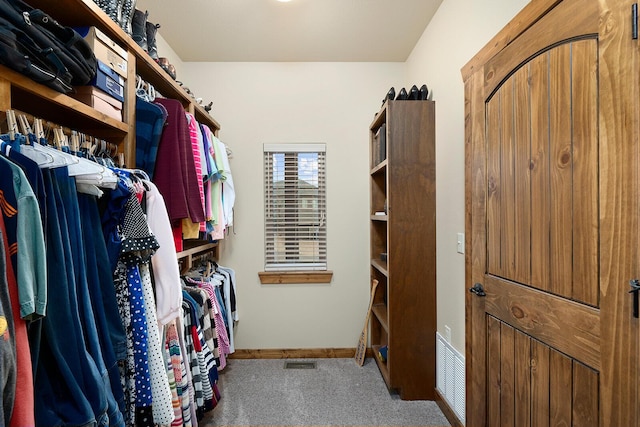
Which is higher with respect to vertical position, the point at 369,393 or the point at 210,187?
the point at 210,187

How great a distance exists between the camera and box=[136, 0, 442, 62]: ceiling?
2.05 m

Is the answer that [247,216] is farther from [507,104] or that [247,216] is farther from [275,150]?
[507,104]

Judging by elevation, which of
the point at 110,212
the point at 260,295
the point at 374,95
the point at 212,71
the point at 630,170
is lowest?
the point at 260,295

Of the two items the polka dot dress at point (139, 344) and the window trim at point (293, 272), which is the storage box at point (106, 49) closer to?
the polka dot dress at point (139, 344)

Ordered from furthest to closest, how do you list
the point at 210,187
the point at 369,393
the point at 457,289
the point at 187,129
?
the point at 369,393 < the point at 210,187 < the point at 457,289 < the point at 187,129

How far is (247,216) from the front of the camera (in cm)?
282

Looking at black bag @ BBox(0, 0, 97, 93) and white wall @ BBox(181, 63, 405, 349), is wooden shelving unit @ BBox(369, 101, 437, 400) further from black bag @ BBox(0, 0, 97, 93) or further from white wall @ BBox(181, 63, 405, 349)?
black bag @ BBox(0, 0, 97, 93)

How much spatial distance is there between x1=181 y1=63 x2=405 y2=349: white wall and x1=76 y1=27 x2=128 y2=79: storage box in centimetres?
147

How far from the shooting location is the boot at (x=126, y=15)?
1.40 meters

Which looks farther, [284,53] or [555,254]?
[284,53]

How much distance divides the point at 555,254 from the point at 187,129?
72.4 inches

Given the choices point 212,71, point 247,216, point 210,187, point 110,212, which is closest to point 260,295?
point 247,216

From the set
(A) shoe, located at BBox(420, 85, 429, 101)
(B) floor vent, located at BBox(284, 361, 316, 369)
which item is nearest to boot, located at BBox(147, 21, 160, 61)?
(A) shoe, located at BBox(420, 85, 429, 101)

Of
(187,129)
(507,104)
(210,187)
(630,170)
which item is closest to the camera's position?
(630,170)
